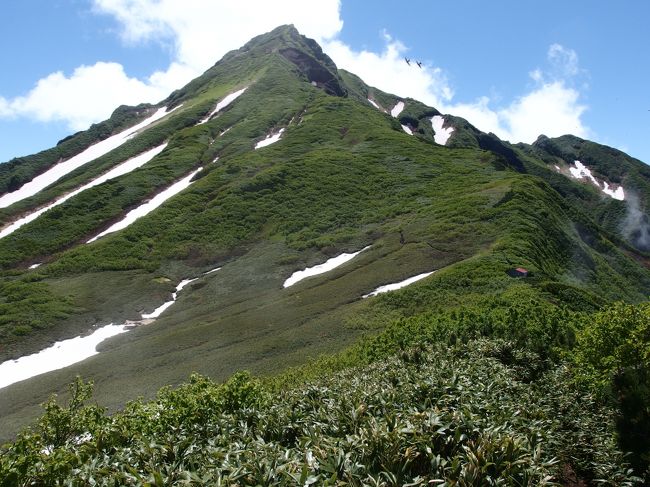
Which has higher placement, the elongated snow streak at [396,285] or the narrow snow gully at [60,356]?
the narrow snow gully at [60,356]

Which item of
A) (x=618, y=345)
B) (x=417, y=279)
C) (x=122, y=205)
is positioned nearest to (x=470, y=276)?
(x=417, y=279)

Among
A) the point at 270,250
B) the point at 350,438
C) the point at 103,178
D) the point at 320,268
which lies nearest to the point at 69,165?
the point at 103,178

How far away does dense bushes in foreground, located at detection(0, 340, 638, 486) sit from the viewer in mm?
10422

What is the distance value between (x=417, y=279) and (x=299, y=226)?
113 feet

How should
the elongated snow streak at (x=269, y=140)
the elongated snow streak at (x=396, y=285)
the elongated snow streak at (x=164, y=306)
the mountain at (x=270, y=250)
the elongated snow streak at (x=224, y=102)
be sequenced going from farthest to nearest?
the elongated snow streak at (x=224, y=102)
the elongated snow streak at (x=269, y=140)
the elongated snow streak at (x=164, y=306)
the elongated snow streak at (x=396, y=285)
the mountain at (x=270, y=250)

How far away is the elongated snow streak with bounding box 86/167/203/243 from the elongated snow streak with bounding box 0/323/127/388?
120 ft

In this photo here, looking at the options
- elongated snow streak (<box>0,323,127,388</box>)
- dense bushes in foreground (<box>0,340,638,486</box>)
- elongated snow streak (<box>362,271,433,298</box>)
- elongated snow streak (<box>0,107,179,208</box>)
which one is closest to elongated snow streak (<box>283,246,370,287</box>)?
elongated snow streak (<box>362,271,433,298</box>)

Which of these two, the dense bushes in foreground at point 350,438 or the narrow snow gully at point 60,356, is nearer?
the dense bushes in foreground at point 350,438

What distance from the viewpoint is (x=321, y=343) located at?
38.9 metres

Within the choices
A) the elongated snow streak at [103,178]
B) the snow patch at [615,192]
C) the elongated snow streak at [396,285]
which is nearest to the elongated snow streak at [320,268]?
the elongated snow streak at [396,285]

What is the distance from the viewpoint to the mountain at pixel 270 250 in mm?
38906

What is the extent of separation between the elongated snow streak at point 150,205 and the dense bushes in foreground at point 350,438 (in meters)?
70.7

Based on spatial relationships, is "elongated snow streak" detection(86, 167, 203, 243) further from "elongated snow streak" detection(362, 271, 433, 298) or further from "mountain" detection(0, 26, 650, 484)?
"elongated snow streak" detection(362, 271, 433, 298)

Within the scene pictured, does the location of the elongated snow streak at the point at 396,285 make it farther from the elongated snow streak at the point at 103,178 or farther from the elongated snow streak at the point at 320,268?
the elongated snow streak at the point at 103,178
